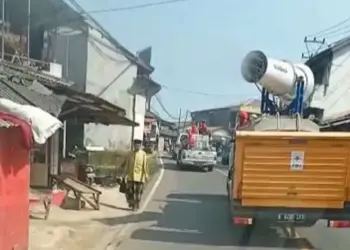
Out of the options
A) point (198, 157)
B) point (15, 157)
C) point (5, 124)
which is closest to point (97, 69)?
point (198, 157)

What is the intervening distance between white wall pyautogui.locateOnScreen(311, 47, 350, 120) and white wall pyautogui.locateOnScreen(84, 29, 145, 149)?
11674mm

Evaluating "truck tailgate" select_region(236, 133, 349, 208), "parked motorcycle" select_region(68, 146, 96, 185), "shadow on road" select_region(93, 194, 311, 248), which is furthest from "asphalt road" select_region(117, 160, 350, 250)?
"parked motorcycle" select_region(68, 146, 96, 185)

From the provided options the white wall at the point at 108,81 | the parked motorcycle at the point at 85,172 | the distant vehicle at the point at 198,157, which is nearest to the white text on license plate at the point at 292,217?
the parked motorcycle at the point at 85,172

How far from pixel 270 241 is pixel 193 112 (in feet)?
276

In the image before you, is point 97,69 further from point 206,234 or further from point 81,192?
point 206,234

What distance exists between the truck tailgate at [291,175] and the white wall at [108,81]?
20013 millimetres

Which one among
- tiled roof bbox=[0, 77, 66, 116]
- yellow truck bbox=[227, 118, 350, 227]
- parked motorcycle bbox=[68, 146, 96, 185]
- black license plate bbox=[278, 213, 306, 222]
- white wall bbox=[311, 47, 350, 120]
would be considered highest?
white wall bbox=[311, 47, 350, 120]

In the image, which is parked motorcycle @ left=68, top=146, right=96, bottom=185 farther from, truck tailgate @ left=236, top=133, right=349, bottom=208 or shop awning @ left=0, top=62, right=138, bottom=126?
truck tailgate @ left=236, top=133, right=349, bottom=208

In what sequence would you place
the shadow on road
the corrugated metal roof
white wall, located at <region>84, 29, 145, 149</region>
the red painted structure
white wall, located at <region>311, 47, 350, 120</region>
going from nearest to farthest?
1. the corrugated metal roof
2. the red painted structure
3. the shadow on road
4. white wall, located at <region>84, 29, 145, 149</region>
5. white wall, located at <region>311, 47, 350, 120</region>

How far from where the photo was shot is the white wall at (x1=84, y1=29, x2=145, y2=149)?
3042cm

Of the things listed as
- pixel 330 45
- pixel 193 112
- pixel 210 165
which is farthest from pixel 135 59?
pixel 193 112

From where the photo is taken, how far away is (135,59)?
118 ft

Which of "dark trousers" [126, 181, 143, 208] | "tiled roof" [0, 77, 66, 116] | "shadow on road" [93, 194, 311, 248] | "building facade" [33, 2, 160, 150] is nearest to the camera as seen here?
"tiled roof" [0, 77, 66, 116]

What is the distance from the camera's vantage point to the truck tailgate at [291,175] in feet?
35.0
